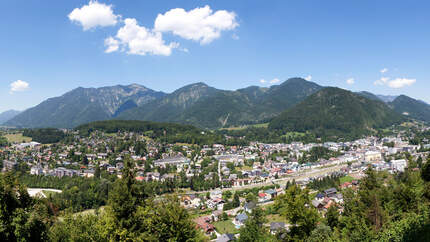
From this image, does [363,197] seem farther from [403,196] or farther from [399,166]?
[399,166]

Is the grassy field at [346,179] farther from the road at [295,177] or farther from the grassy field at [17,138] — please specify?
the grassy field at [17,138]

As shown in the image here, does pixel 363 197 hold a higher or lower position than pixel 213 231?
higher

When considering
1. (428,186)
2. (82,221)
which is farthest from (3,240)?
(428,186)

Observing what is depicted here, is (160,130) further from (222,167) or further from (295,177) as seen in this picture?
(295,177)

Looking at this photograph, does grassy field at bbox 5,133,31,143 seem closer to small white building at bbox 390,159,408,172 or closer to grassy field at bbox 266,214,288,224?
grassy field at bbox 266,214,288,224

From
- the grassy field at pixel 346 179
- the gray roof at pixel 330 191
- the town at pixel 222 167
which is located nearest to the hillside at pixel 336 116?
the town at pixel 222 167
